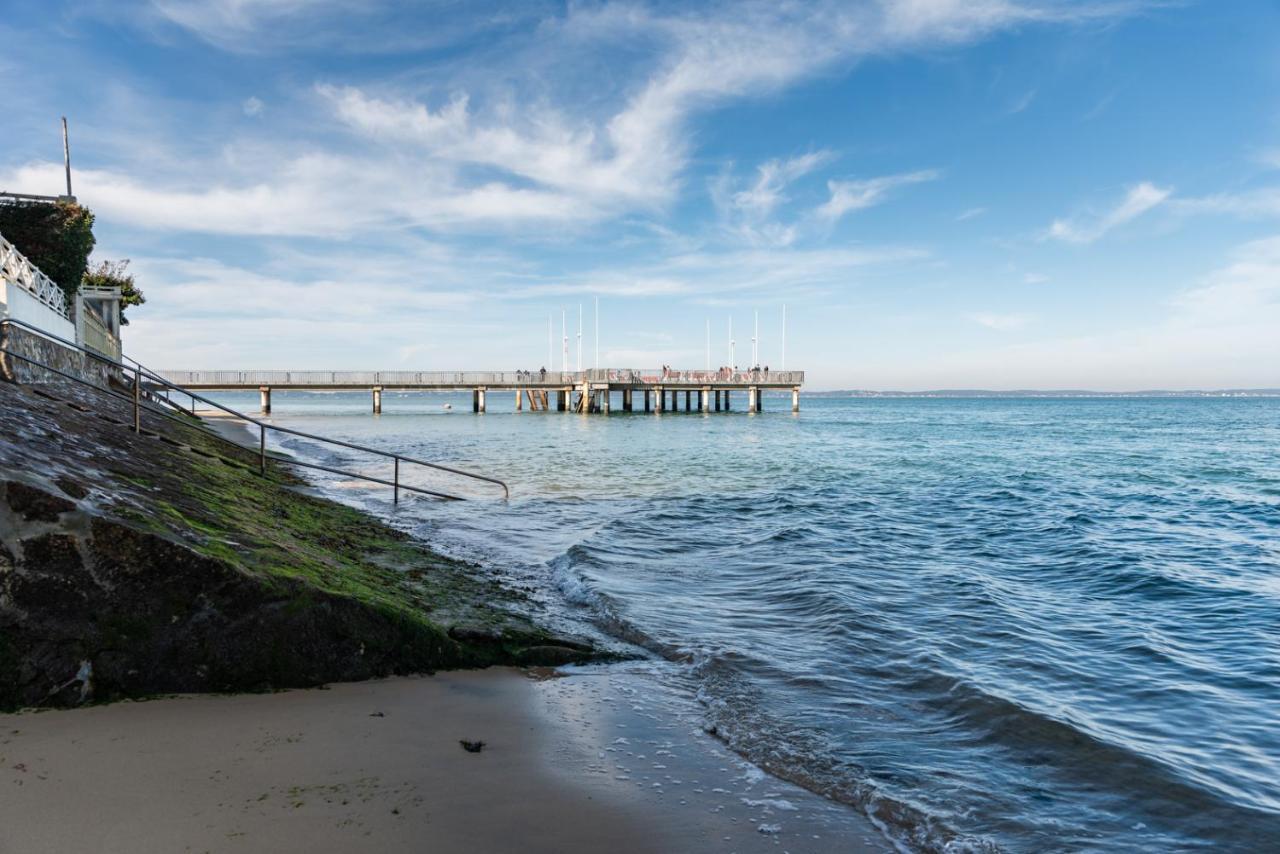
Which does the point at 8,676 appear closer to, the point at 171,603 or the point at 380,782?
the point at 171,603

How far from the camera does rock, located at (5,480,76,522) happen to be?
4.53 meters

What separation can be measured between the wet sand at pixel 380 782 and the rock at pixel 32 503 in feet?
3.76

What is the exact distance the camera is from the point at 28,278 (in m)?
16.5

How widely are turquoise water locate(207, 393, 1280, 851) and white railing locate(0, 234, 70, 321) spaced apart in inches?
287

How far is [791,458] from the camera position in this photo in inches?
1257

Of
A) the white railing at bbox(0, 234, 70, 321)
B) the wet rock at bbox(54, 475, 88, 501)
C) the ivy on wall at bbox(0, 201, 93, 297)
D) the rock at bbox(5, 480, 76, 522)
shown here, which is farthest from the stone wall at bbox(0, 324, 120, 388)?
the ivy on wall at bbox(0, 201, 93, 297)

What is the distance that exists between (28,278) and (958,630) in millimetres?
19577

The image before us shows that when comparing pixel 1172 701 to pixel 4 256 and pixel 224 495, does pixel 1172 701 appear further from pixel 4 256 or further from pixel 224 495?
pixel 4 256

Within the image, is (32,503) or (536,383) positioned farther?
(536,383)

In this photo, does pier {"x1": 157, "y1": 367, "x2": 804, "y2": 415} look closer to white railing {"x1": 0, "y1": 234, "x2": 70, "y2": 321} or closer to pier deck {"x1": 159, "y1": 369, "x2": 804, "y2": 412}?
pier deck {"x1": 159, "y1": 369, "x2": 804, "y2": 412}

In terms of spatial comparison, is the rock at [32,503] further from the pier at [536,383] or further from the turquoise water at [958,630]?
the pier at [536,383]

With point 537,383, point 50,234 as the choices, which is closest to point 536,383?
point 537,383

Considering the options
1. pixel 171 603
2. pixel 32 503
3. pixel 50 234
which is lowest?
pixel 171 603

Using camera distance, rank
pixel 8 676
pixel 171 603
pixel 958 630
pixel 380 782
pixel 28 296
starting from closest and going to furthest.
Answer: pixel 380 782
pixel 8 676
pixel 171 603
pixel 958 630
pixel 28 296
